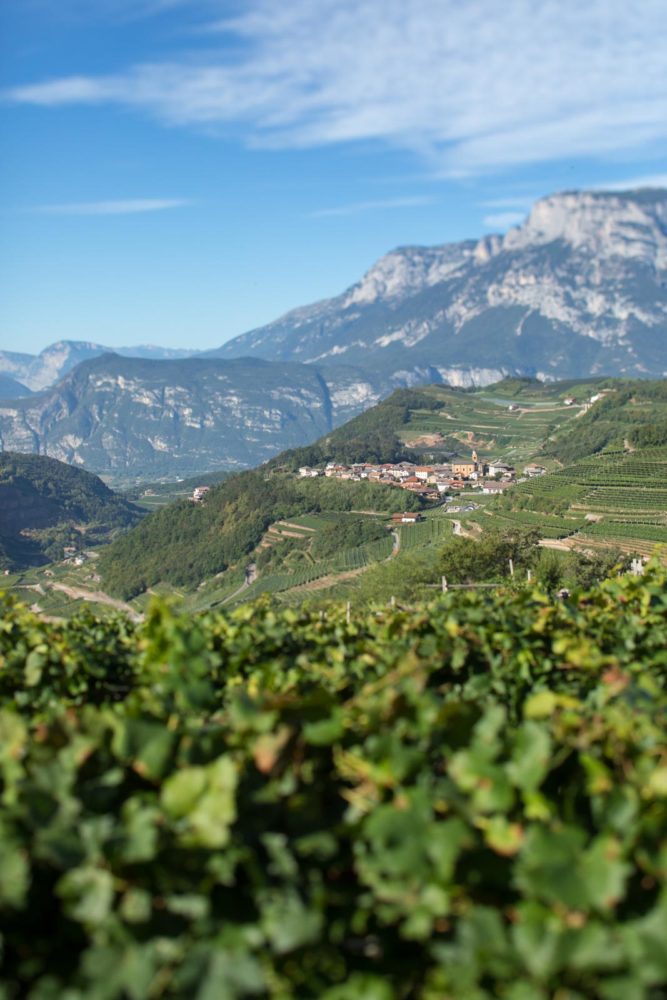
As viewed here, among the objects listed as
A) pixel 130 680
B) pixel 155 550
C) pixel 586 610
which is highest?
pixel 130 680

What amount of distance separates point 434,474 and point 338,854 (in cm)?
11205

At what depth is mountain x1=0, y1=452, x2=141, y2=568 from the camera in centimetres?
14662

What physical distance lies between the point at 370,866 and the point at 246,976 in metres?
0.39

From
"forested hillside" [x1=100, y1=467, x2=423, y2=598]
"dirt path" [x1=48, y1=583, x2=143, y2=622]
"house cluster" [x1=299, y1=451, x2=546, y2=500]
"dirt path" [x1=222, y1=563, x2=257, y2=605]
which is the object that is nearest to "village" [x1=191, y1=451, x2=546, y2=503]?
"house cluster" [x1=299, y1=451, x2=546, y2=500]

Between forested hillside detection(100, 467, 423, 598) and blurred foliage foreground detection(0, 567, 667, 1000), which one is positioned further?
forested hillside detection(100, 467, 423, 598)

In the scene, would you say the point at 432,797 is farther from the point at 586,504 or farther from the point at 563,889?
the point at 586,504

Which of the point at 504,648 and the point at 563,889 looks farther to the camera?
the point at 504,648

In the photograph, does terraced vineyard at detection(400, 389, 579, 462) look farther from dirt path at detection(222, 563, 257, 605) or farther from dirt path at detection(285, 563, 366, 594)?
dirt path at detection(285, 563, 366, 594)

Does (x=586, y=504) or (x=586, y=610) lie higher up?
(x=586, y=610)

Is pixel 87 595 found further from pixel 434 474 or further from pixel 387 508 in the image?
pixel 434 474

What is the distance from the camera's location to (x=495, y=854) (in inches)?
81.8

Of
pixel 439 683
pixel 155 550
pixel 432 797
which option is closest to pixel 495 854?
pixel 432 797

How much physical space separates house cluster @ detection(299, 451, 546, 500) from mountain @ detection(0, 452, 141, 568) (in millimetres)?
53851

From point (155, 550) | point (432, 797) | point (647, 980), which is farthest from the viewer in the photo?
point (155, 550)
